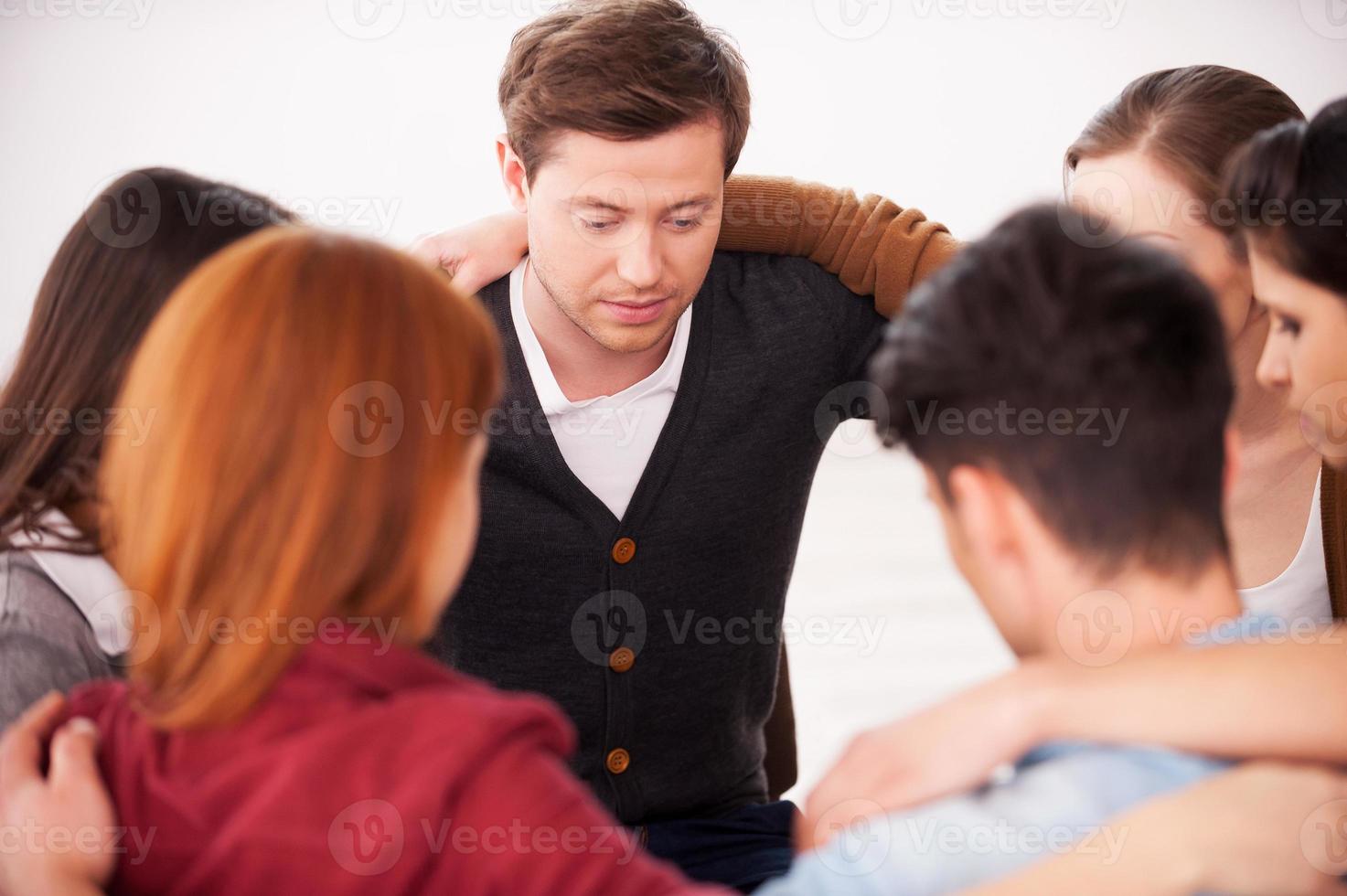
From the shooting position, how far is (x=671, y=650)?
1.58 m

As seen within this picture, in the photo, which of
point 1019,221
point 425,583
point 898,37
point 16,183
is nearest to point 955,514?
point 1019,221

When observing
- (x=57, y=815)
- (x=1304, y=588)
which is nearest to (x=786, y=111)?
(x=1304, y=588)

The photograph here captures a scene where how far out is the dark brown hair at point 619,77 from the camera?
4.84ft

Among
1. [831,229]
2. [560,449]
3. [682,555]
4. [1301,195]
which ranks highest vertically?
[1301,195]

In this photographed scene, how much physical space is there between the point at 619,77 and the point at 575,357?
0.34 metres

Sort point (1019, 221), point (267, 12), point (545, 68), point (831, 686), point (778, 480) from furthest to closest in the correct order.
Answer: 1. point (267, 12)
2. point (831, 686)
3. point (778, 480)
4. point (545, 68)
5. point (1019, 221)

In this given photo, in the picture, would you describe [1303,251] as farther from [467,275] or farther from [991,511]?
[467,275]

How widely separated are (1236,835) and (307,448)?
0.61m

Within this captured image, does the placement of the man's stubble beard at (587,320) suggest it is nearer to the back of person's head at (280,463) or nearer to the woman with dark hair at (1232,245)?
the woman with dark hair at (1232,245)

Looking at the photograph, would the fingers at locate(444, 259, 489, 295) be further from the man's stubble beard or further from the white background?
the white background

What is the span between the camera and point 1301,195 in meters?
1.17

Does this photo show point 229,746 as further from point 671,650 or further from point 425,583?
point 671,650

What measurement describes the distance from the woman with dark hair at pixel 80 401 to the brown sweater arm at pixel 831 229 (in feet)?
2.20

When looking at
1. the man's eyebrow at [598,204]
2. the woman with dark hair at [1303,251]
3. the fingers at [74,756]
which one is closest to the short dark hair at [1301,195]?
the woman with dark hair at [1303,251]
